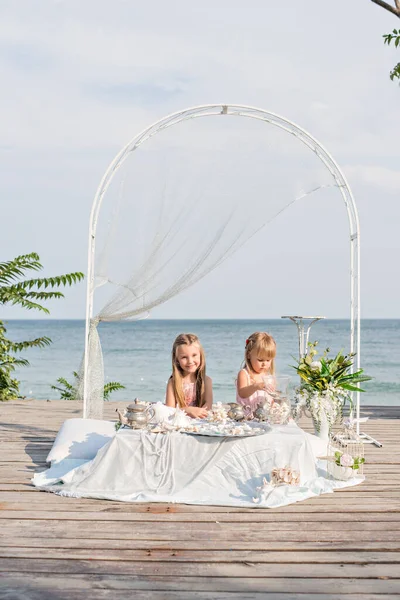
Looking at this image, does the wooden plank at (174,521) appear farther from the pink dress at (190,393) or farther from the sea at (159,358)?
the sea at (159,358)

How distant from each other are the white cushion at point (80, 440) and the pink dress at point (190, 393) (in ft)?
2.01

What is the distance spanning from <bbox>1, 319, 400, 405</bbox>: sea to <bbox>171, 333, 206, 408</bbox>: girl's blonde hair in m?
9.31

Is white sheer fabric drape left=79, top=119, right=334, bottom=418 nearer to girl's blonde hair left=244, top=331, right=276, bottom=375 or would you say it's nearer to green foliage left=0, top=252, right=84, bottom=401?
girl's blonde hair left=244, top=331, right=276, bottom=375

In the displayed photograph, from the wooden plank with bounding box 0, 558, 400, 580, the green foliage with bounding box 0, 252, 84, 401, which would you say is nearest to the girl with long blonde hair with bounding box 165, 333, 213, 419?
Result: the wooden plank with bounding box 0, 558, 400, 580

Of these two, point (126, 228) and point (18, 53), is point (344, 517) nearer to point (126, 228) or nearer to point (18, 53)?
point (126, 228)

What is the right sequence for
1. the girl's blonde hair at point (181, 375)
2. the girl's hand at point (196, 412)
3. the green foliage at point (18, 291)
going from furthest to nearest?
the green foliage at point (18, 291)
the girl's blonde hair at point (181, 375)
the girl's hand at point (196, 412)

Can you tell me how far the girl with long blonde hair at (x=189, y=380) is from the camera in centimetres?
514

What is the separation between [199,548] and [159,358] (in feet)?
82.7

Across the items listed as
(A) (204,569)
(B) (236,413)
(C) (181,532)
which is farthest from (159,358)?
(A) (204,569)

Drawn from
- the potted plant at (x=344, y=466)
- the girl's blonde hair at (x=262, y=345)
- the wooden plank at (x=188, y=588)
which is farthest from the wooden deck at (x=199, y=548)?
the girl's blonde hair at (x=262, y=345)

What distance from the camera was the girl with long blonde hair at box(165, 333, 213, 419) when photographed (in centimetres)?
514

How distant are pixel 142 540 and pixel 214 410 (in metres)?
1.35

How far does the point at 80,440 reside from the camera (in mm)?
5379

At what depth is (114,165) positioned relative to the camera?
633cm
